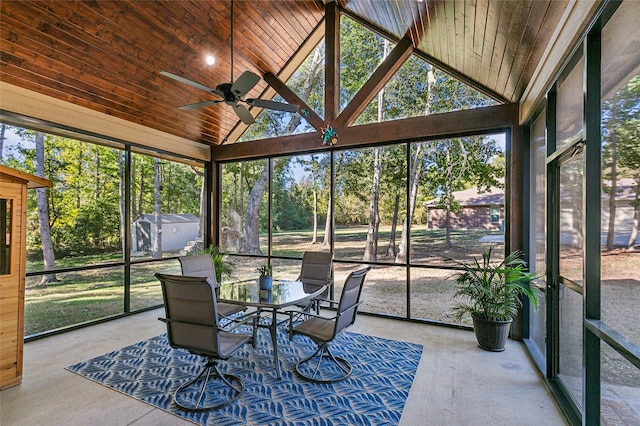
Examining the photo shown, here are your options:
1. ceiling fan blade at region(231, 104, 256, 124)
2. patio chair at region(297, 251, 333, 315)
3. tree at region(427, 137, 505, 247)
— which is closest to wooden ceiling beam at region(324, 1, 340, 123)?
ceiling fan blade at region(231, 104, 256, 124)

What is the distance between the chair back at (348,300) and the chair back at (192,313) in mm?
1076

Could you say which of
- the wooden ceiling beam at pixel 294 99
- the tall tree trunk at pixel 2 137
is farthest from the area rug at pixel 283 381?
the wooden ceiling beam at pixel 294 99

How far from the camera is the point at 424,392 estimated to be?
2768 millimetres

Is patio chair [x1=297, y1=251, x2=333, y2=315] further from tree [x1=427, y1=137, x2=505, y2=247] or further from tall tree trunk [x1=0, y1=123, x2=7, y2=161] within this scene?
tall tree trunk [x1=0, y1=123, x2=7, y2=161]

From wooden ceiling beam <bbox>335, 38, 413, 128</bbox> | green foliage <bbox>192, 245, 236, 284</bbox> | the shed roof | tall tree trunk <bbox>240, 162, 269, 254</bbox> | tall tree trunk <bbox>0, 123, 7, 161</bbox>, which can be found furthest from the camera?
tall tree trunk <bbox>240, 162, 269, 254</bbox>

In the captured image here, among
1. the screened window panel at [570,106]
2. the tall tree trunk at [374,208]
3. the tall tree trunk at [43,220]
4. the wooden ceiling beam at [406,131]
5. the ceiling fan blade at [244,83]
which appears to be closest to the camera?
the screened window panel at [570,106]

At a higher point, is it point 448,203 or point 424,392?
point 448,203

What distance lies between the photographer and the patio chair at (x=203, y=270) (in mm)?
3746

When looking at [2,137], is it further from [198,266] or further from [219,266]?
[219,266]

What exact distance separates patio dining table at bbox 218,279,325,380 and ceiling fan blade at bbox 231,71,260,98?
2.13 metres

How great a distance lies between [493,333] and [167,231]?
5.61 metres

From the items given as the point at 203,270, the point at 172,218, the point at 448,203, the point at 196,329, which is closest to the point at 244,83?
the point at 196,329

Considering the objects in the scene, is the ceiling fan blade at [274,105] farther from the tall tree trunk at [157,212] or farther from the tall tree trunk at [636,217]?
the tall tree trunk at [157,212]

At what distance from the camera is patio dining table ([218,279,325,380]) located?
2990mm
